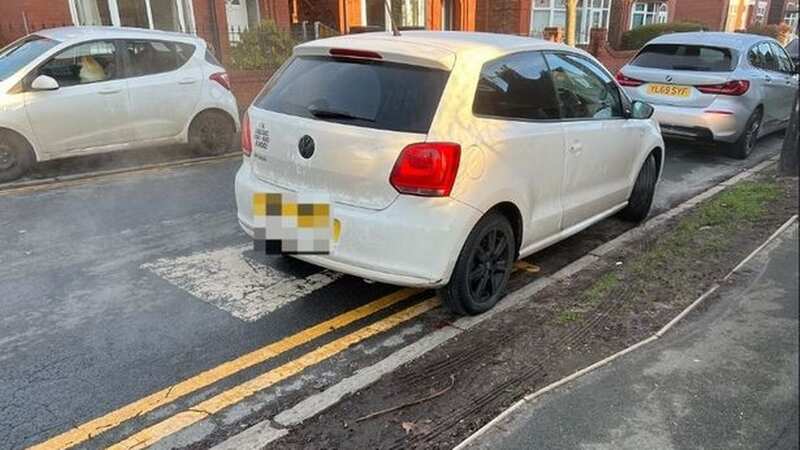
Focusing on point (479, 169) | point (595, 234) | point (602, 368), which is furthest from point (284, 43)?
point (602, 368)

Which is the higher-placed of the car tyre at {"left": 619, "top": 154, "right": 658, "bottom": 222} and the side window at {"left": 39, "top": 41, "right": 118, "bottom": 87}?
the side window at {"left": 39, "top": 41, "right": 118, "bottom": 87}

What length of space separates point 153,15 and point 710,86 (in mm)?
10687

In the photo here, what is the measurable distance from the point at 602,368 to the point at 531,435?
0.73m

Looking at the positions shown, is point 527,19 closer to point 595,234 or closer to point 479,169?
point 595,234

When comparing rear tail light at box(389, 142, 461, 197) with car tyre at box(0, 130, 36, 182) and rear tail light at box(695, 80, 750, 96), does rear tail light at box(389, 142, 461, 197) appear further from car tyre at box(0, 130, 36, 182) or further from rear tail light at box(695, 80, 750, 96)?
rear tail light at box(695, 80, 750, 96)

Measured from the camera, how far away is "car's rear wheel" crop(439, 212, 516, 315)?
378 cm

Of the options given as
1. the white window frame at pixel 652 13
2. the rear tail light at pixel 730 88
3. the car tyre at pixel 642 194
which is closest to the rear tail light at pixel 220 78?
the car tyre at pixel 642 194

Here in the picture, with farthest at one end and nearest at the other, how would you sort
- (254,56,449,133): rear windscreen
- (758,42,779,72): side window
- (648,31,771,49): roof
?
(758,42,779,72): side window < (648,31,771,49): roof < (254,56,449,133): rear windscreen

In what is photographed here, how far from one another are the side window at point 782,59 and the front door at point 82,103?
9346 millimetres

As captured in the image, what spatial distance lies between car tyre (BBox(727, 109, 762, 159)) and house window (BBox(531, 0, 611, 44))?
13.1m

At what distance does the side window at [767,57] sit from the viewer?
9.12 m

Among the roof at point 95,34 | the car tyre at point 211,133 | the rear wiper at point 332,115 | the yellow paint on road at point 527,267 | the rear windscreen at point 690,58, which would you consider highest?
Answer: the roof at point 95,34

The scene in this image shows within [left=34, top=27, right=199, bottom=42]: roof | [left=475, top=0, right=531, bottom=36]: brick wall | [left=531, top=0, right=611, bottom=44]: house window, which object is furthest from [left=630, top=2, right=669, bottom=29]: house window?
[left=34, top=27, right=199, bottom=42]: roof

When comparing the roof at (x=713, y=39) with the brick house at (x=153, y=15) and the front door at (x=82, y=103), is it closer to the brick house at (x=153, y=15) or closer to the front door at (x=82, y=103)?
the front door at (x=82, y=103)
